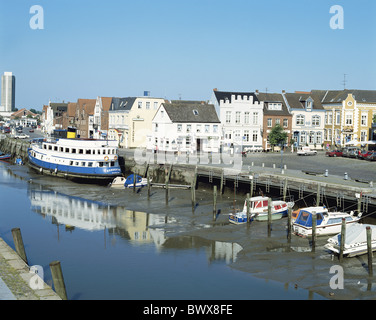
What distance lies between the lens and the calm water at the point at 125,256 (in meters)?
21.3

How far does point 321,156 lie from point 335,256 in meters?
42.2

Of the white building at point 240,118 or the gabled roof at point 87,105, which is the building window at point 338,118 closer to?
the white building at point 240,118

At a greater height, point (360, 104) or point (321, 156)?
point (360, 104)

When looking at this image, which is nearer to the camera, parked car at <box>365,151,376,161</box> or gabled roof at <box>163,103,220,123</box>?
parked car at <box>365,151,376,161</box>

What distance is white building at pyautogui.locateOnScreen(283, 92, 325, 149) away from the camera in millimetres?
76688

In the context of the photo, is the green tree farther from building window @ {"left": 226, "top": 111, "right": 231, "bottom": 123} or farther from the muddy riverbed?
A: the muddy riverbed

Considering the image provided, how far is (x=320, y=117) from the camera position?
78.2 m

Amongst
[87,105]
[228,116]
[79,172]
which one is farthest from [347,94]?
[87,105]

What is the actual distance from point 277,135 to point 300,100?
9996 mm

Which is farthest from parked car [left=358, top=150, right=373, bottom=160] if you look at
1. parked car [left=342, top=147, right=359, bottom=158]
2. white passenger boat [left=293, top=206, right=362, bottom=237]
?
white passenger boat [left=293, top=206, right=362, bottom=237]

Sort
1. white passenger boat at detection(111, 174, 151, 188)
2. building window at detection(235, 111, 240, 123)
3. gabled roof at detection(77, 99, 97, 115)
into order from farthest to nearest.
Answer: gabled roof at detection(77, 99, 97, 115)
building window at detection(235, 111, 240, 123)
white passenger boat at detection(111, 174, 151, 188)

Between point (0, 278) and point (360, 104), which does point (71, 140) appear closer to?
point (0, 278)

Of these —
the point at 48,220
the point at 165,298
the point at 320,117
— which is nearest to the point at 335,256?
the point at 165,298
